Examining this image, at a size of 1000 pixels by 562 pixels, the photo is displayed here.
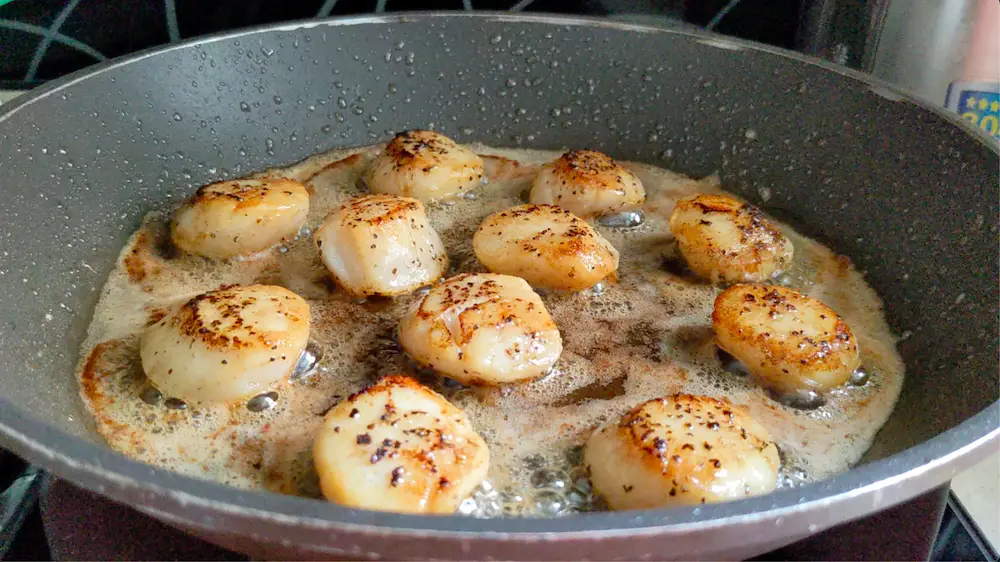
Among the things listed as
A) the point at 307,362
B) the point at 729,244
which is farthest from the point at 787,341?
the point at 307,362

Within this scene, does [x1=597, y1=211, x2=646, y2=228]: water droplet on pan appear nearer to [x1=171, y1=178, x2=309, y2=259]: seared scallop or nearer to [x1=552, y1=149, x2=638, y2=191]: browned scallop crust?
[x1=552, y1=149, x2=638, y2=191]: browned scallop crust

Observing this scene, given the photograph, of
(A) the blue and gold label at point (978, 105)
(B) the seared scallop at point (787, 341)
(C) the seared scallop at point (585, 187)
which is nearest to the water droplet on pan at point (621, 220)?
(C) the seared scallop at point (585, 187)

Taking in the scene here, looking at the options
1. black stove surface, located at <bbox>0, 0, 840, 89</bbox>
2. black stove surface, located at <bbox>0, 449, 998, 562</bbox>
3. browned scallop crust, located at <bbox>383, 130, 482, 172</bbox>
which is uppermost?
black stove surface, located at <bbox>0, 0, 840, 89</bbox>

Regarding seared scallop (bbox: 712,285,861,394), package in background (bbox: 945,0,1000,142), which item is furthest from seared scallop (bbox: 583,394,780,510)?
package in background (bbox: 945,0,1000,142)

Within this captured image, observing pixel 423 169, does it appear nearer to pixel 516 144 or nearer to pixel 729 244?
pixel 516 144

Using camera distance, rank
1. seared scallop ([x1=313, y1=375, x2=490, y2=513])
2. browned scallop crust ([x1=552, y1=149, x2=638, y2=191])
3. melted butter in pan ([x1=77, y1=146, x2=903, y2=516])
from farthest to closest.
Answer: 1. browned scallop crust ([x1=552, y1=149, x2=638, y2=191])
2. melted butter in pan ([x1=77, y1=146, x2=903, y2=516])
3. seared scallop ([x1=313, y1=375, x2=490, y2=513])

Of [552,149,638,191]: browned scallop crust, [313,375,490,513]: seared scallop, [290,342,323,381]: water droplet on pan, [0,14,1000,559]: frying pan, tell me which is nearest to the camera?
[0,14,1000,559]: frying pan
